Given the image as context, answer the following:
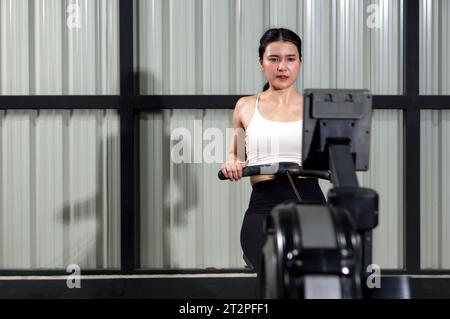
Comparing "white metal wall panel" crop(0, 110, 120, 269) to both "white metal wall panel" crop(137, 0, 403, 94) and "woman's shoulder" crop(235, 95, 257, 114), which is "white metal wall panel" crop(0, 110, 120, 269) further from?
"woman's shoulder" crop(235, 95, 257, 114)

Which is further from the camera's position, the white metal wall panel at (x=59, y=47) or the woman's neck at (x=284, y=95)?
the white metal wall panel at (x=59, y=47)

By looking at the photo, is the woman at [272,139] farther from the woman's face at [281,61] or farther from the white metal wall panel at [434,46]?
the white metal wall panel at [434,46]

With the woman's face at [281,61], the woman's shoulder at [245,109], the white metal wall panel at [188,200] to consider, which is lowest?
the white metal wall panel at [188,200]

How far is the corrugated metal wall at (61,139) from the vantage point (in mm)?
3777

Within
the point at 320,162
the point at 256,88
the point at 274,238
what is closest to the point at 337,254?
the point at 274,238

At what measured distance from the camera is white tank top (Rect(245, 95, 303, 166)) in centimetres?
203

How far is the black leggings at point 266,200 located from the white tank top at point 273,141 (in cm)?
10

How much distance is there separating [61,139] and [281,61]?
2259mm

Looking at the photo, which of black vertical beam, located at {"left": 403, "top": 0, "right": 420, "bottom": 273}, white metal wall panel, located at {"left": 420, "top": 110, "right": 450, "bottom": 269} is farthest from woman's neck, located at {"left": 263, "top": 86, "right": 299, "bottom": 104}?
white metal wall panel, located at {"left": 420, "top": 110, "right": 450, "bottom": 269}

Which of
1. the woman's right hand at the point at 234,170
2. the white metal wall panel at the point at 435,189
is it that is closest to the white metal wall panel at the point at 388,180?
the white metal wall panel at the point at 435,189

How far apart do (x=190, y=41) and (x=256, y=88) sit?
589mm

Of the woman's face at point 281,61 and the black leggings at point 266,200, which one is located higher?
the woman's face at point 281,61

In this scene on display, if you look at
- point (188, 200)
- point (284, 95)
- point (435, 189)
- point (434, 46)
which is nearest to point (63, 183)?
point (188, 200)

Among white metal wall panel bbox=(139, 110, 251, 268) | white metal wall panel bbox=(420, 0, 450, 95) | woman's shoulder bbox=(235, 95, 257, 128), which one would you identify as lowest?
white metal wall panel bbox=(139, 110, 251, 268)
